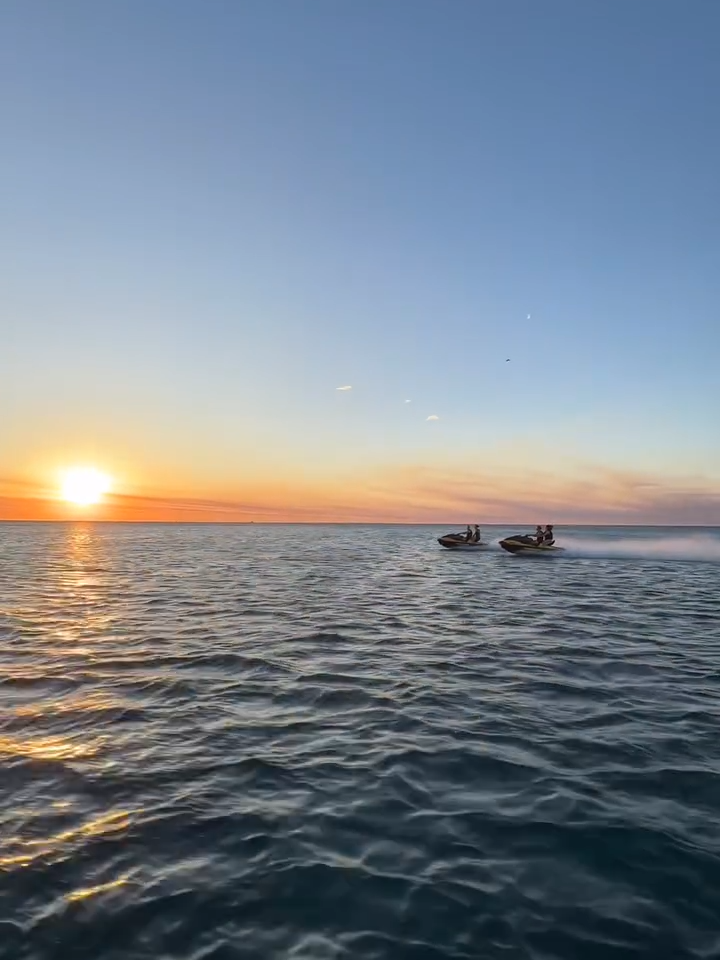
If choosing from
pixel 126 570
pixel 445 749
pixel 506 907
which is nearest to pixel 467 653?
pixel 445 749

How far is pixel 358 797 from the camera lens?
8672mm

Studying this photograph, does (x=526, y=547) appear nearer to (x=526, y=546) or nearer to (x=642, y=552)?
(x=526, y=546)

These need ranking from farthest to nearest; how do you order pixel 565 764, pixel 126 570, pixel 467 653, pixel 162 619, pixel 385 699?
pixel 126 570 < pixel 162 619 < pixel 467 653 < pixel 385 699 < pixel 565 764

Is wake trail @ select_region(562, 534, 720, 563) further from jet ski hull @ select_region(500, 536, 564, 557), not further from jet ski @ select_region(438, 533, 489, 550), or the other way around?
jet ski @ select_region(438, 533, 489, 550)

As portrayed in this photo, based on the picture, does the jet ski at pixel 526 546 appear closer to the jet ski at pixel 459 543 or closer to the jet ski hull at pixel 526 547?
the jet ski hull at pixel 526 547

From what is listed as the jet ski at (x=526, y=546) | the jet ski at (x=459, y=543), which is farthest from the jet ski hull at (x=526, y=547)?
the jet ski at (x=459, y=543)

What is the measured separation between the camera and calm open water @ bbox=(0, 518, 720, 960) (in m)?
6.00

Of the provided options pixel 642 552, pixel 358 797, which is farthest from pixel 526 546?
pixel 358 797

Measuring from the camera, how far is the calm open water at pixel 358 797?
19.7 feet

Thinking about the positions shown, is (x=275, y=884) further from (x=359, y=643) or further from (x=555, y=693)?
(x=359, y=643)

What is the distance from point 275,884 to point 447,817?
2553mm

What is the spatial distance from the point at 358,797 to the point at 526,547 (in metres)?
56.3

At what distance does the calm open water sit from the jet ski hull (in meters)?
42.4

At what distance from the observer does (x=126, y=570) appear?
48688 mm
